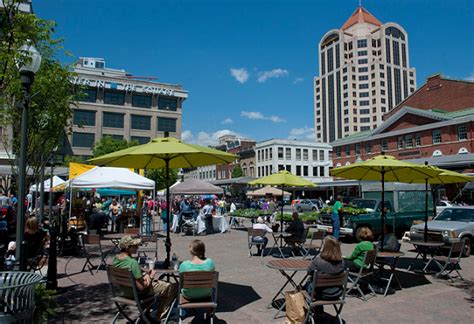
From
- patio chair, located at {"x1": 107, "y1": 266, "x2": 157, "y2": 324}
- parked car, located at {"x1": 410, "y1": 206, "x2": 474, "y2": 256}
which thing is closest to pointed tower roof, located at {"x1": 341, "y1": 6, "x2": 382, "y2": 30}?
parked car, located at {"x1": 410, "y1": 206, "x2": 474, "y2": 256}

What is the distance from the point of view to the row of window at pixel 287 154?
221ft

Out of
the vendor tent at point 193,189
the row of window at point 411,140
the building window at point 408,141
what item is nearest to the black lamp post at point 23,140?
the vendor tent at point 193,189

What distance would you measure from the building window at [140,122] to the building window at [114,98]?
12.2 feet

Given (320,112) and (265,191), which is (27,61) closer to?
(265,191)

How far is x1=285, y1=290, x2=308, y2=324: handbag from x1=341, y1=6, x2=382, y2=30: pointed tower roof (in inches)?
5956

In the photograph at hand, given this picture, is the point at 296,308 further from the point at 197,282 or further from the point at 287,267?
the point at 197,282

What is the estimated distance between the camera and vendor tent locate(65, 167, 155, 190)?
12.9m

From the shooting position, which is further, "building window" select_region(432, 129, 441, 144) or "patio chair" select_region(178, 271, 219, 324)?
"building window" select_region(432, 129, 441, 144)

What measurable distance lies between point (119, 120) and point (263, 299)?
66667mm

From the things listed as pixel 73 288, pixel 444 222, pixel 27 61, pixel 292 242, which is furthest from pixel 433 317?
pixel 444 222

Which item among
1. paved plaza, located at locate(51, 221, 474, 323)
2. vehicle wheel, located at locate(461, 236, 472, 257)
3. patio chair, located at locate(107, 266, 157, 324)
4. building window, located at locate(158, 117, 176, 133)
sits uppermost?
building window, located at locate(158, 117, 176, 133)

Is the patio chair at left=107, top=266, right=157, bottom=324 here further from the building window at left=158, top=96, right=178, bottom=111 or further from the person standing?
the building window at left=158, top=96, right=178, bottom=111

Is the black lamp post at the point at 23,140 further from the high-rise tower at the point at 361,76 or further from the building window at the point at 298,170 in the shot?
the high-rise tower at the point at 361,76

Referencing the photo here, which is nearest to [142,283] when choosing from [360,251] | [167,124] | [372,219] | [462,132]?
[360,251]
